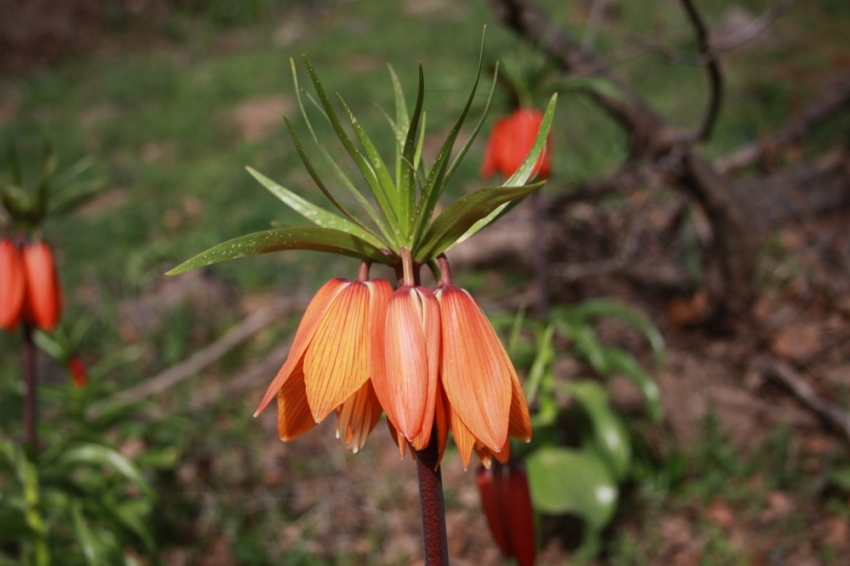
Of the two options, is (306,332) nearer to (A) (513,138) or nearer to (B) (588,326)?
(A) (513,138)

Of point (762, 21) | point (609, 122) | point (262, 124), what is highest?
point (262, 124)

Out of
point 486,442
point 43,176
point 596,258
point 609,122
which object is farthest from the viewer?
point 609,122

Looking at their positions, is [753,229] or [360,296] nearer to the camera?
[360,296]

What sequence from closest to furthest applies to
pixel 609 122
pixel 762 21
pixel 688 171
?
pixel 762 21
pixel 688 171
pixel 609 122

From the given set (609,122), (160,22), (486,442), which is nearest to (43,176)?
(486,442)

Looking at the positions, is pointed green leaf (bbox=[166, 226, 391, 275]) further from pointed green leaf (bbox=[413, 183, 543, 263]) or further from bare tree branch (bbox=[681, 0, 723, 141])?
bare tree branch (bbox=[681, 0, 723, 141])

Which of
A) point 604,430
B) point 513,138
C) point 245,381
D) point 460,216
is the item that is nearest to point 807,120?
point 513,138

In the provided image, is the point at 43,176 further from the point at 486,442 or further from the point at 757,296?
the point at 757,296
